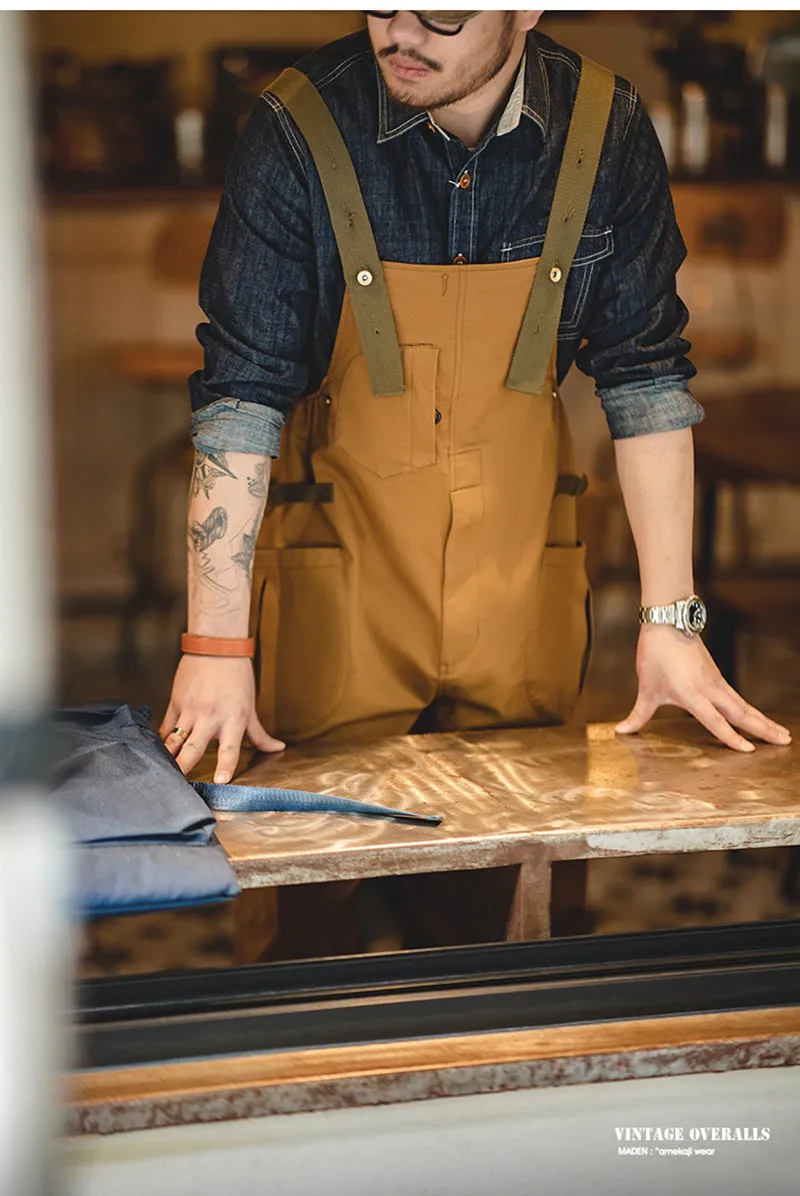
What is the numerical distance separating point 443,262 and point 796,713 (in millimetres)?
686

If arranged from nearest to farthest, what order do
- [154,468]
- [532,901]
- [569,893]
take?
[532,901], [569,893], [154,468]

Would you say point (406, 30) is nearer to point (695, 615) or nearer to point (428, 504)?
point (428, 504)

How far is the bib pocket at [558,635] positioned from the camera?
5.33 feet

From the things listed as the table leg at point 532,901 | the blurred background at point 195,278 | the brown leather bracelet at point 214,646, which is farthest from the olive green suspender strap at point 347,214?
the blurred background at point 195,278

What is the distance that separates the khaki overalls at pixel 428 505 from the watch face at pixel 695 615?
23 centimetres

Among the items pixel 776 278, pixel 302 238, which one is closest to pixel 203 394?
pixel 302 238

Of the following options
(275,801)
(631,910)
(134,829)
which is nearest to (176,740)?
(275,801)

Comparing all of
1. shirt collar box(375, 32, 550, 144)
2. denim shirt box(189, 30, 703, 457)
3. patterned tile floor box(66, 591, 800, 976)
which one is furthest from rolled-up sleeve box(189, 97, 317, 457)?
patterned tile floor box(66, 591, 800, 976)

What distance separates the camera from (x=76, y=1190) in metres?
0.98

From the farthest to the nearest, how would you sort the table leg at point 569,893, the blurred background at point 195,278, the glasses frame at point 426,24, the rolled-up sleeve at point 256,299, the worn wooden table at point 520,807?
the blurred background at point 195,278 < the table leg at point 569,893 < the rolled-up sleeve at point 256,299 < the glasses frame at point 426,24 < the worn wooden table at point 520,807

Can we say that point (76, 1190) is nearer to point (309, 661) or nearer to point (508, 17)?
point (309, 661)

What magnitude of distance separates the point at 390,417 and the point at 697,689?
45cm

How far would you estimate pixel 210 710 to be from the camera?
4.15 ft

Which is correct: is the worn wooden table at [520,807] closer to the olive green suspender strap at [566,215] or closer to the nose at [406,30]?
the olive green suspender strap at [566,215]
